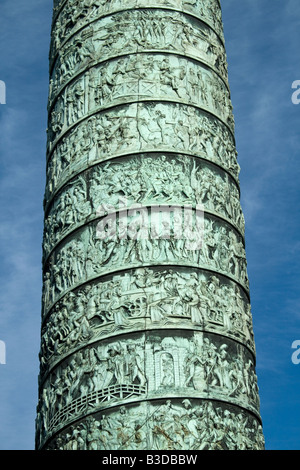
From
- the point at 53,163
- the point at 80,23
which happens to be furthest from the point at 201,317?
the point at 80,23

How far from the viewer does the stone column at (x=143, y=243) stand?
230 inches

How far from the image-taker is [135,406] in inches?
225

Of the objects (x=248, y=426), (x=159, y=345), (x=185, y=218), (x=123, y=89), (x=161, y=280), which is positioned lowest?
A: (x=248, y=426)

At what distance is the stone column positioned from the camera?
584cm

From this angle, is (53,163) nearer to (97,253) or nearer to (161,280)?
(97,253)

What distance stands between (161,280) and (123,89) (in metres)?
1.77

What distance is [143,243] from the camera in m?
6.34
